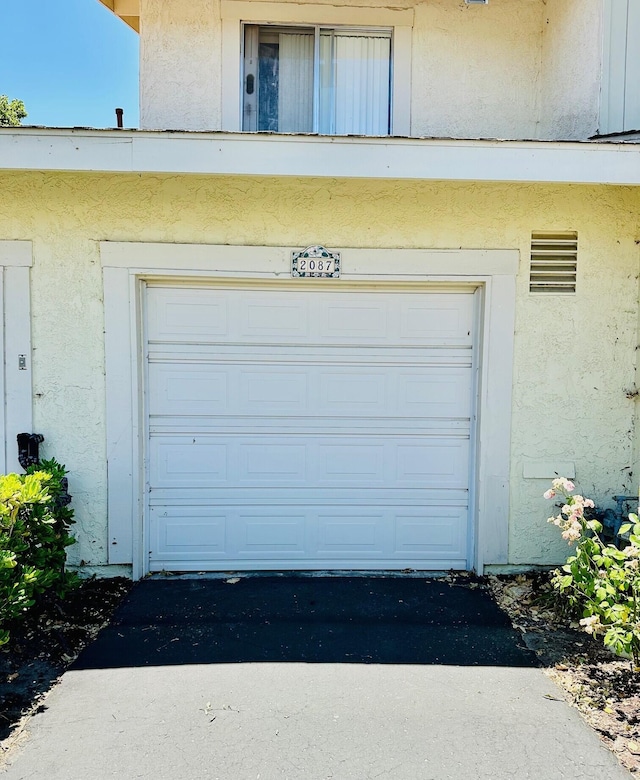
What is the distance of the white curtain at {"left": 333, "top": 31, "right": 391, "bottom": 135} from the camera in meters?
6.05

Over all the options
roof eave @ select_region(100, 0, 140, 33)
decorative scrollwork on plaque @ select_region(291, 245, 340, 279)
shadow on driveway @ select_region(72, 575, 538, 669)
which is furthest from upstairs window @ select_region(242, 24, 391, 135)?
shadow on driveway @ select_region(72, 575, 538, 669)

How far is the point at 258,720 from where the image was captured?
11.2 feet

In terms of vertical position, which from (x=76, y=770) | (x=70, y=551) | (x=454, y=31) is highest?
(x=454, y=31)

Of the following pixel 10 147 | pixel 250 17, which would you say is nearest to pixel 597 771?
pixel 10 147

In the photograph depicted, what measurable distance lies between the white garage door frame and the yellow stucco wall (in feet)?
0.28

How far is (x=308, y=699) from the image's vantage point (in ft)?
11.8

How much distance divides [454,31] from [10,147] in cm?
411

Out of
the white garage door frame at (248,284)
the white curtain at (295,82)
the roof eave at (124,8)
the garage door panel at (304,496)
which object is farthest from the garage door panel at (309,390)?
the roof eave at (124,8)

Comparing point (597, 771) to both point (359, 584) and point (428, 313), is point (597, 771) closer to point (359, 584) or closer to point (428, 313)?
point (359, 584)

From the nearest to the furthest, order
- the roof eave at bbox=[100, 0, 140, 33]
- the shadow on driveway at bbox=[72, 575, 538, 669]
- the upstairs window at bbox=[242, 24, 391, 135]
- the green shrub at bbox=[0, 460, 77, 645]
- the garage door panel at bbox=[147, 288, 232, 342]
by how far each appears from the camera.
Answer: the green shrub at bbox=[0, 460, 77, 645] < the shadow on driveway at bbox=[72, 575, 538, 669] < the garage door panel at bbox=[147, 288, 232, 342] < the upstairs window at bbox=[242, 24, 391, 135] < the roof eave at bbox=[100, 0, 140, 33]

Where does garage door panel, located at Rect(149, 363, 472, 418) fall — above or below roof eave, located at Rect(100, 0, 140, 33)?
below

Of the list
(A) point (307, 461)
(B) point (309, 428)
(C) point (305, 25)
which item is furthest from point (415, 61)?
(A) point (307, 461)

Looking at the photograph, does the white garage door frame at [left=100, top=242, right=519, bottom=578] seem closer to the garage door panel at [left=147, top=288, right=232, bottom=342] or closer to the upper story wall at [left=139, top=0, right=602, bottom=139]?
the garage door panel at [left=147, top=288, right=232, bottom=342]

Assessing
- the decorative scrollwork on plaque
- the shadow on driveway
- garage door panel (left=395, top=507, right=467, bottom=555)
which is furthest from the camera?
garage door panel (left=395, top=507, right=467, bottom=555)
